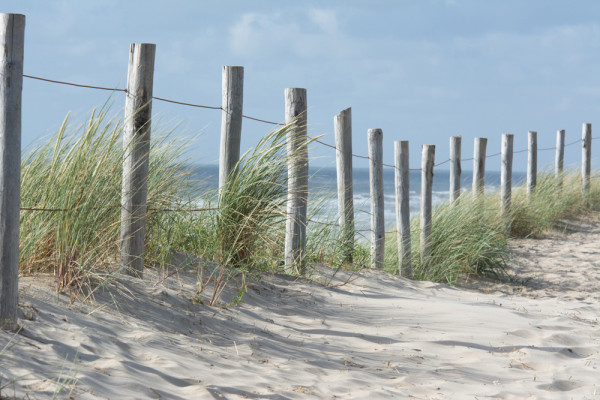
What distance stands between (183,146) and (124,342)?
186cm

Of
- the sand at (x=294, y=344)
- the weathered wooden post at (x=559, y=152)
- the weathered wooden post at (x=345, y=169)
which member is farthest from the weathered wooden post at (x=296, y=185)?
the weathered wooden post at (x=559, y=152)

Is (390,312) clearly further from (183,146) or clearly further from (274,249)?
(183,146)

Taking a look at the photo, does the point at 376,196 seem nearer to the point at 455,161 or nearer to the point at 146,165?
the point at 455,161

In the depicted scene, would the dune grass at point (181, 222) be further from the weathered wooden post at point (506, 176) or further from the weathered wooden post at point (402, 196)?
the weathered wooden post at point (506, 176)

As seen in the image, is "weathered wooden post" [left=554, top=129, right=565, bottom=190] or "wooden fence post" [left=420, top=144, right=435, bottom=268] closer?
"wooden fence post" [left=420, top=144, right=435, bottom=268]

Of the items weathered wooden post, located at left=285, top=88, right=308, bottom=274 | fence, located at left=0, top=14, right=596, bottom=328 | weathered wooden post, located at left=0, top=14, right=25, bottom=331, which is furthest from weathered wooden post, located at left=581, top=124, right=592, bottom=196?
weathered wooden post, located at left=0, top=14, right=25, bottom=331

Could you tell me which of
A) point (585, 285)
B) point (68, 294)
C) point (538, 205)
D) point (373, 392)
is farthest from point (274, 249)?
point (538, 205)

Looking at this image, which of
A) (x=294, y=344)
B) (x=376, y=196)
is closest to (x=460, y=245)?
(x=376, y=196)

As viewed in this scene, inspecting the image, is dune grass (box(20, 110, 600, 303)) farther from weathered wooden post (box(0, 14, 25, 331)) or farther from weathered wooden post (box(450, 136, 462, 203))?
weathered wooden post (box(450, 136, 462, 203))

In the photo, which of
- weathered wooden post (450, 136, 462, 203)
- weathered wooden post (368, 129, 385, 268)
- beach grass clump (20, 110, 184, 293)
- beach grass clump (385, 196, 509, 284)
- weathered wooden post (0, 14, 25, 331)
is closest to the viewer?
weathered wooden post (0, 14, 25, 331)

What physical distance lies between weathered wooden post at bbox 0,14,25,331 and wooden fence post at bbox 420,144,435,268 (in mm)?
4644

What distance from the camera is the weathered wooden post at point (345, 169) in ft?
19.7

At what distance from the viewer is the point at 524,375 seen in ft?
12.3

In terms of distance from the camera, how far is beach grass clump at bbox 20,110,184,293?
12.5ft
